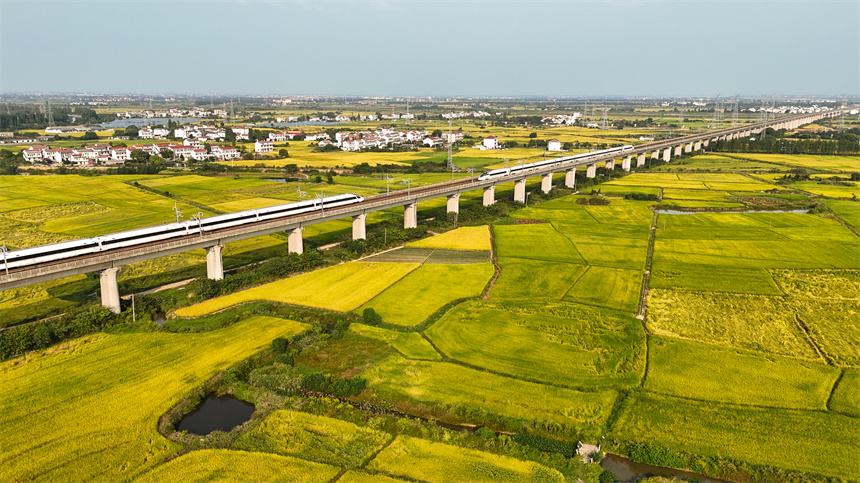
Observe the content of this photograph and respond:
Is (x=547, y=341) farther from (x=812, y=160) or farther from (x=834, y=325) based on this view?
(x=812, y=160)

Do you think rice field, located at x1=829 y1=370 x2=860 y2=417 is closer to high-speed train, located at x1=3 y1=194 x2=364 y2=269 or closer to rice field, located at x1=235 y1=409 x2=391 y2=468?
rice field, located at x1=235 y1=409 x2=391 y2=468

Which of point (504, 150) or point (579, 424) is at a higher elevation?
point (504, 150)

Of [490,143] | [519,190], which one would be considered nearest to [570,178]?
[519,190]

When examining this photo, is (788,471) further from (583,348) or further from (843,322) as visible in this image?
(843,322)

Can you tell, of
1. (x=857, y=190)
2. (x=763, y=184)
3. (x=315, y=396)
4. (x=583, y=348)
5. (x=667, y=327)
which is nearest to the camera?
(x=315, y=396)

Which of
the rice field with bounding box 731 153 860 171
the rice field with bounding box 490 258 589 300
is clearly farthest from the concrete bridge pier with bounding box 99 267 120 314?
the rice field with bounding box 731 153 860 171

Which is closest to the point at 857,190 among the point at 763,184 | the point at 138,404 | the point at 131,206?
the point at 763,184

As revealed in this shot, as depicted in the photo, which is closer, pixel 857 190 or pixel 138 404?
pixel 138 404
